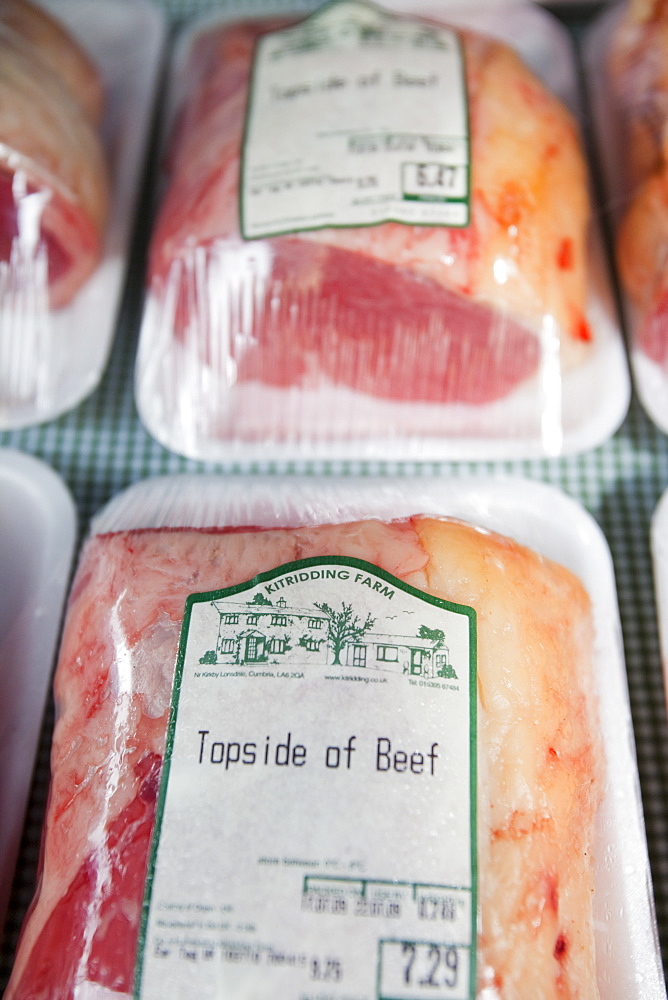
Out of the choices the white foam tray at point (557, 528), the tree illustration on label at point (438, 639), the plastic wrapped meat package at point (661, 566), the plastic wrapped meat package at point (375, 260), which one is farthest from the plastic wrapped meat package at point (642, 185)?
the tree illustration on label at point (438, 639)

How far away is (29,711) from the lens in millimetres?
953

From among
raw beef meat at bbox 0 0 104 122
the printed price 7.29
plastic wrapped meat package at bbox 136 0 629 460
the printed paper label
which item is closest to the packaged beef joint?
the printed price 7.29

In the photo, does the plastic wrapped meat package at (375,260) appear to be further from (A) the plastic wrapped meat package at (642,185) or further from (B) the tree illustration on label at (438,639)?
(B) the tree illustration on label at (438,639)

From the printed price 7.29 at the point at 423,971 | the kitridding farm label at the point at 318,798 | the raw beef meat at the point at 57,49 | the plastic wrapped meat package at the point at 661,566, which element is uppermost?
the raw beef meat at the point at 57,49

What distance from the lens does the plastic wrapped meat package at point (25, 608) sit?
36.2 inches

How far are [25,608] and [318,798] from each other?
48 centimetres

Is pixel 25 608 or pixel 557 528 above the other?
pixel 557 528

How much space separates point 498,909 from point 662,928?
36 cm

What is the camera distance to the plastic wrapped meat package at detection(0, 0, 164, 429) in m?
1.05

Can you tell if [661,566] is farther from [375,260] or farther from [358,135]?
[358,135]

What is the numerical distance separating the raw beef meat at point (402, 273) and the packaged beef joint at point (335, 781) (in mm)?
317

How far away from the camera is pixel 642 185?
112 centimetres

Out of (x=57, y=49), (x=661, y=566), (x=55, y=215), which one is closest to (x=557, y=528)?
(x=661, y=566)

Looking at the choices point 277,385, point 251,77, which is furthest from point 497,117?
point 277,385
